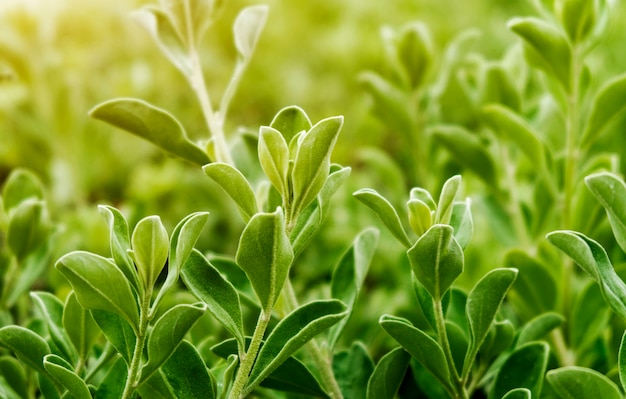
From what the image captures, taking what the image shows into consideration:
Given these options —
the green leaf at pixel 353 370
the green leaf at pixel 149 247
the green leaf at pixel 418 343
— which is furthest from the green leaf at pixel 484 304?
the green leaf at pixel 149 247

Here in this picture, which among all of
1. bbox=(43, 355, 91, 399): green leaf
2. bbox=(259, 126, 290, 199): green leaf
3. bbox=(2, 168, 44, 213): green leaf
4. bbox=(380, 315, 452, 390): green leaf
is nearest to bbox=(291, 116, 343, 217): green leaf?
bbox=(259, 126, 290, 199): green leaf

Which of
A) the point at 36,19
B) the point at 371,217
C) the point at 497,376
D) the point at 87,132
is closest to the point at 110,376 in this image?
the point at 497,376

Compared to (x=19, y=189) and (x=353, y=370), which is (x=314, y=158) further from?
(x=19, y=189)

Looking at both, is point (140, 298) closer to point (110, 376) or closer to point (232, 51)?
point (110, 376)

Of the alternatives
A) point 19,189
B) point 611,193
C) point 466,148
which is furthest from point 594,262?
point 19,189

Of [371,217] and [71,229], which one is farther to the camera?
[371,217]

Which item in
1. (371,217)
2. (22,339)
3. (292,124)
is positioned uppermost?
(292,124)
